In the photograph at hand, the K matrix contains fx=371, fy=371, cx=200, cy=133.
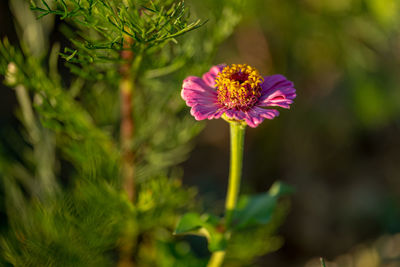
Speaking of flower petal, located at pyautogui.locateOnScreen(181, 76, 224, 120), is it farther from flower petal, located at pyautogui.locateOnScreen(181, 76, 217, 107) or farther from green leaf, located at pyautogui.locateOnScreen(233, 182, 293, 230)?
green leaf, located at pyautogui.locateOnScreen(233, 182, 293, 230)

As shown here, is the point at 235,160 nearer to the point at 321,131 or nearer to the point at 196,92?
the point at 196,92

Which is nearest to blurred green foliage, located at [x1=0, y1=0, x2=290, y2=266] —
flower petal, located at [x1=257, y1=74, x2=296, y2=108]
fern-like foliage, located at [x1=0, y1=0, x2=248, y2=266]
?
fern-like foliage, located at [x1=0, y1=0, x2=248, y2=266]

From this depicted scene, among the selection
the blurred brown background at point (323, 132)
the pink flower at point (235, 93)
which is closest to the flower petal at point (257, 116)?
the pink flower at point (235, 93)

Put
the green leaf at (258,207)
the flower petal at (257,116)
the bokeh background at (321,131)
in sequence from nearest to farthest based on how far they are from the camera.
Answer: the flower petal at (257,116) → the green leaf at (258,207) → the bokeh background at (321,131)

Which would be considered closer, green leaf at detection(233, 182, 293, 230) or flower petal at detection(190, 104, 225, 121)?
flower petal at detection(190, 104, 225, 121)

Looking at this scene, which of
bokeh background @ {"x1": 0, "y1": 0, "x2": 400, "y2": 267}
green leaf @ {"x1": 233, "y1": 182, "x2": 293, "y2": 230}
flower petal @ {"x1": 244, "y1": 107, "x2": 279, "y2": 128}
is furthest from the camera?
bokeh background @ {"x1": 0, "y1": 0, "x2": 400, "y2": 267}

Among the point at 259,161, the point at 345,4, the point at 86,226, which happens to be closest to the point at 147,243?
the point at 86,226

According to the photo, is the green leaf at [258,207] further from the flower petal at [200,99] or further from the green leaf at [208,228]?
the flower petal at [200,99]
